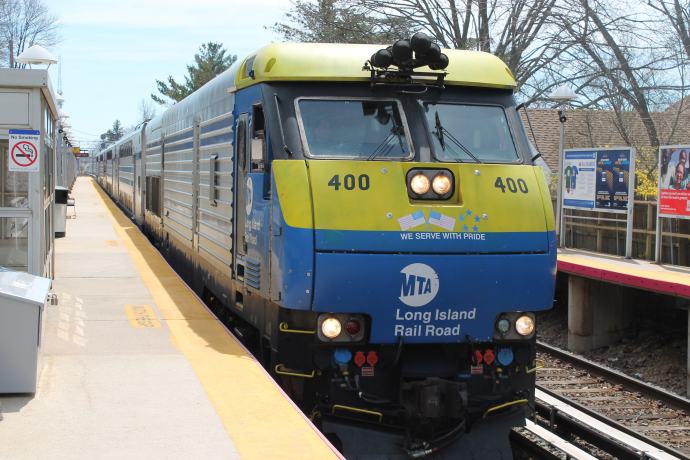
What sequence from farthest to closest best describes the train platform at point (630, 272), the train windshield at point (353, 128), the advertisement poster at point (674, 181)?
the advertisement poster at point (674, 181)
the train platform at point (630, 272)
the train windshield at point (353, 128)

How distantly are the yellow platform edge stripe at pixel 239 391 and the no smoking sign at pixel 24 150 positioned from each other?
198cm

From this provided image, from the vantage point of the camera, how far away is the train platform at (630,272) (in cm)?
1167

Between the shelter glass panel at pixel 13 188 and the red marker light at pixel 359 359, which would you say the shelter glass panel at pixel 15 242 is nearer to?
the shelter glass panel at pixel 13 188

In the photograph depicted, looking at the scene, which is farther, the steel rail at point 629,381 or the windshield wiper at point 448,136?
the steel rail at point 629,381

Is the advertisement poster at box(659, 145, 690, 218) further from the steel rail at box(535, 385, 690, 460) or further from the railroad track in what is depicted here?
the steel rail at box(535, 385, 690, 460)

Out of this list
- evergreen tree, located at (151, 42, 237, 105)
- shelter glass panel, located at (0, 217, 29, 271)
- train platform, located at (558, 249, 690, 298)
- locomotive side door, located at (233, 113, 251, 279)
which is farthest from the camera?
evergreen tree, located at (151, 42, 237, 105)

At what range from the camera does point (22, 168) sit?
831 centimetres

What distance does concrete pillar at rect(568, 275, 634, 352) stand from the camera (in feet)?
46.0

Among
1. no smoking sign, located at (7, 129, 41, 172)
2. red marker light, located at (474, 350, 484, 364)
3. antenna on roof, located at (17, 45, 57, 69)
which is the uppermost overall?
antenna on roof, located at (17, 45, 57, 69)

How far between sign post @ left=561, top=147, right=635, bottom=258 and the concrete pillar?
130 centimetres

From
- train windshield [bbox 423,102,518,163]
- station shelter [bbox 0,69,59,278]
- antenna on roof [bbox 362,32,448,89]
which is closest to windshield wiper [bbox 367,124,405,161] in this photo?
train windshield [bbox 423,102,518,163]

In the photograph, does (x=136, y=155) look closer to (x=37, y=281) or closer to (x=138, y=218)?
(x=138, y=218)

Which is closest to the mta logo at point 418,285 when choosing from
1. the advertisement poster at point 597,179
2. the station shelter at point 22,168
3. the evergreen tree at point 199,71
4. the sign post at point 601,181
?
the station shelter at point 22,168

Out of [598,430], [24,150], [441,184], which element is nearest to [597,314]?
[598,430]
